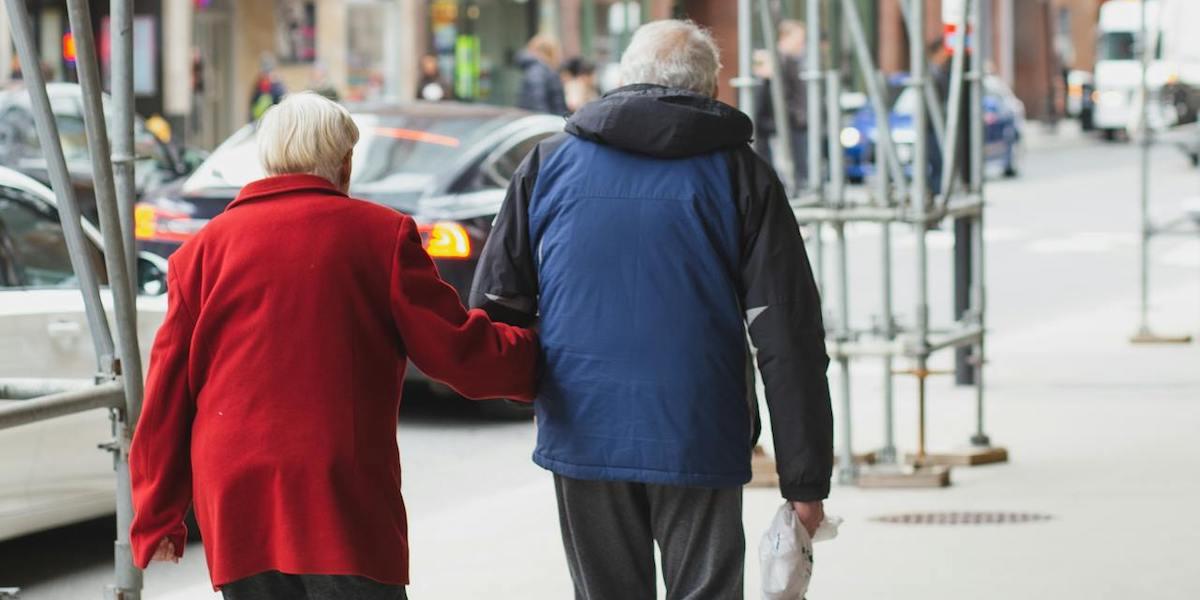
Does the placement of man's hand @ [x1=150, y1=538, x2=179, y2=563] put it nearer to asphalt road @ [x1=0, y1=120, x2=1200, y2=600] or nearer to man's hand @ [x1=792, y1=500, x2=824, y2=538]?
man's hand @ [x1=792, y1=500, x2=824, y2=538]

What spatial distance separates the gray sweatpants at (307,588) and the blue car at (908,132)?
995 inches

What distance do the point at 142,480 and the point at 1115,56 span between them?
47.9 metres

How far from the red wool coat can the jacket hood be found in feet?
1.73

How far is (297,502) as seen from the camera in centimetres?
414

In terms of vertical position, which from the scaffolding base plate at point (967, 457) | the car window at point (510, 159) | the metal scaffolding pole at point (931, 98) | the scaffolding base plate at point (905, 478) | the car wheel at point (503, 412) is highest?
the metal scaffolding pole at point (931, 98)

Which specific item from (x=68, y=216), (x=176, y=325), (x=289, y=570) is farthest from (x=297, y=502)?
(x=68, y=216)

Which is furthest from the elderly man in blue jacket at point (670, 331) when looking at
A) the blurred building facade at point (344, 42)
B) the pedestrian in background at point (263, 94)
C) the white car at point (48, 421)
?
the pedestrian in background at point (263, 94)

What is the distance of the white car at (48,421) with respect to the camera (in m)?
7.08

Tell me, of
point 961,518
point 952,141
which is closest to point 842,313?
point 952,141

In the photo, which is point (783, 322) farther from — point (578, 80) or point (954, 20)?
point (578, 80)

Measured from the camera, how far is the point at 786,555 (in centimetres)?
477

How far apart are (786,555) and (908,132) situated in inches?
1014

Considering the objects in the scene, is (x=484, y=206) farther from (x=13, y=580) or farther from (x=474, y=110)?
(x=13, y=580)

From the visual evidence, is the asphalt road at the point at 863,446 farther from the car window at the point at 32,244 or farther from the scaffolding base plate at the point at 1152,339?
the car window at the point at 32,244
